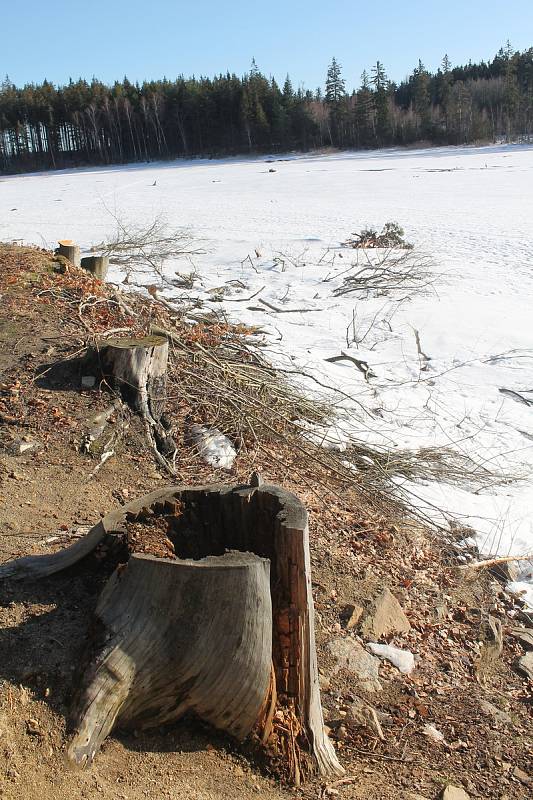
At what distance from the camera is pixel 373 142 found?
6444 centimetres

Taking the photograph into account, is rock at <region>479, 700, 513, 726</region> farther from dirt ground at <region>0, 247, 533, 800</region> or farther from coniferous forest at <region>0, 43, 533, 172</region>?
coniferous forest at <region>0, 43, 533, 172</region>

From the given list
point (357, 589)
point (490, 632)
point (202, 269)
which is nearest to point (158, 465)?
point (357, 589)

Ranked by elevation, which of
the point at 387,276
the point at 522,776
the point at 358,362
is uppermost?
the point at 387,276

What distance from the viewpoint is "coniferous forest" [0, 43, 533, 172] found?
209 ft

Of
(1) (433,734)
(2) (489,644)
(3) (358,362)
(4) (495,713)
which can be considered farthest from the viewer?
(3) (358,362)

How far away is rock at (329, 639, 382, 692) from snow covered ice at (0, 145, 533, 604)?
5.40 feet

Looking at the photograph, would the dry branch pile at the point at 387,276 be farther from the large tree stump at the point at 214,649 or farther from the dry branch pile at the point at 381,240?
the large tree stump at the point at 214,649

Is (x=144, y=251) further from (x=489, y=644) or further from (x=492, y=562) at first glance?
(x=489, y=644)

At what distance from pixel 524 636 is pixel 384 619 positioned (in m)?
1.00

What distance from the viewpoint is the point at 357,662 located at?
379cm

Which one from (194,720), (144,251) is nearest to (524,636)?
(194,720)

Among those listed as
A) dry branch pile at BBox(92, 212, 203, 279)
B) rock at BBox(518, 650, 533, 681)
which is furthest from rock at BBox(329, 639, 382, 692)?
dry branch pile at BBox(92, 212, 203, 279)

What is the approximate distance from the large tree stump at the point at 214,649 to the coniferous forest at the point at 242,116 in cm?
6148

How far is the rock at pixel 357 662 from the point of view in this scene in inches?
145
